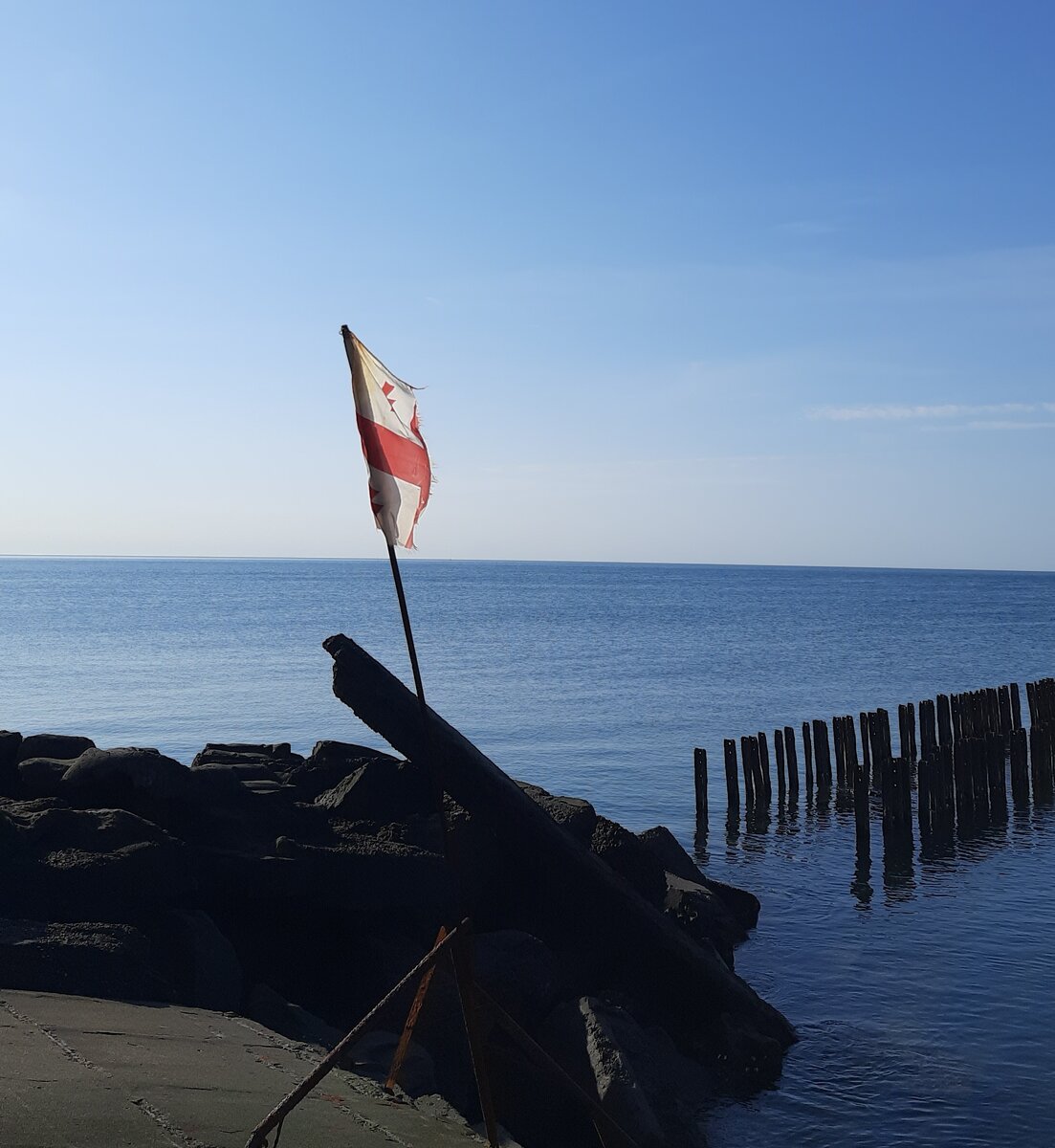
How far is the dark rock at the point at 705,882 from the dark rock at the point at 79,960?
7231mm

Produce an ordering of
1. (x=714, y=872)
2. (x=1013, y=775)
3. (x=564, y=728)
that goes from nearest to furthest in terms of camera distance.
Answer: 1. (x=714, y=872)
2. (x=1013, y=775)
3. (x=564, y=728)

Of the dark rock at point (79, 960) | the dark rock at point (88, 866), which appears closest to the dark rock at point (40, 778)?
the dark rock at point (88, 866)

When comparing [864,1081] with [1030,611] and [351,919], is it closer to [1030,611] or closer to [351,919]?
[351,919]

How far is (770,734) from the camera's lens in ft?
107

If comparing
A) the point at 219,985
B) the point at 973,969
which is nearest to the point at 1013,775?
the point at 973,969

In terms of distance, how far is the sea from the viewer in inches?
397

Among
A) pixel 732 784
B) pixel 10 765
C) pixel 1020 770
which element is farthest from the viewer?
pixel 1020 770

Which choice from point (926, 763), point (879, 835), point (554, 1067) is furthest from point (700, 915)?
point (926, 763)

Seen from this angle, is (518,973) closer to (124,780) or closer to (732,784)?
(124,780)

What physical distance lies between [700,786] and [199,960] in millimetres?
13110

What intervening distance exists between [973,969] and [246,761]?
8701 mm

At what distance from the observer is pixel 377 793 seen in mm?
11578

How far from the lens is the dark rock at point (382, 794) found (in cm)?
1144

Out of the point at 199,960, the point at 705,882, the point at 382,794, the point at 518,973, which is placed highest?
the point at 382,794
